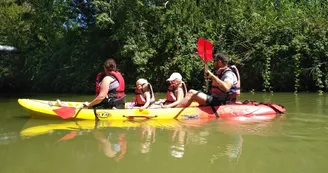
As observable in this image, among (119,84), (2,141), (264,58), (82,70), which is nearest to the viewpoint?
(2,141)

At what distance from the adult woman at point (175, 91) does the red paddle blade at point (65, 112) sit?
1.64m

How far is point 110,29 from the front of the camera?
14672mm

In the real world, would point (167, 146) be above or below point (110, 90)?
below

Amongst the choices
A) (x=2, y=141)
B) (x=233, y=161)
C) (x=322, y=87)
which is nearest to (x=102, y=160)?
(x=233, y=161)

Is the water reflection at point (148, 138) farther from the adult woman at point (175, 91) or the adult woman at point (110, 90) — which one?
the adult woman at point (175, 91)

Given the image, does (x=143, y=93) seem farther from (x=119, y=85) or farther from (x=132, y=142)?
(x=132, y=142)

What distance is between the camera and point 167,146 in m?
4.71

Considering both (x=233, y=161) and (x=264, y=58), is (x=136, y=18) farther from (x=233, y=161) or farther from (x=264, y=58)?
(x=233, y=161)

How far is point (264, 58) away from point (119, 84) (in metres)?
Answer: 7.39

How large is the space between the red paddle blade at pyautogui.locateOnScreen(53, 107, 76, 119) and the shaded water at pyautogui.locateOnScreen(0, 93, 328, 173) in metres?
0.13

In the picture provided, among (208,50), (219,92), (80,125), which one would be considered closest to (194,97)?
(219,92)

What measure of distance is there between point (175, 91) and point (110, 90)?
1.21 metres

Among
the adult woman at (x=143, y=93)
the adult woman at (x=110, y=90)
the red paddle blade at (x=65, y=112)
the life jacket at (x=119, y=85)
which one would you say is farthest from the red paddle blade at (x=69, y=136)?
the adult woman at (x=143, y=93)

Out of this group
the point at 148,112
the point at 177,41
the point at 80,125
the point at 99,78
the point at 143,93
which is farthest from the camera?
the point at 177,41
